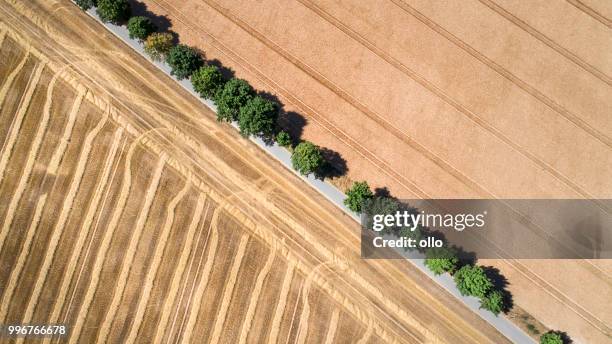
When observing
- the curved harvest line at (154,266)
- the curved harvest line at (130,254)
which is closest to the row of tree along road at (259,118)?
the curved harvest line at (130,254)

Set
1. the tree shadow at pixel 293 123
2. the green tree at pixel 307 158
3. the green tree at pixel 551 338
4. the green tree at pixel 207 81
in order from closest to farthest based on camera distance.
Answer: the green tree at pixel 551 338 < the green tree at pixel 307 158 < the green tree at pixel 207 81 < the tree shadow at pixel 293 123

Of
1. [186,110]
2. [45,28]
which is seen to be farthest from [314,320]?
[45,28]

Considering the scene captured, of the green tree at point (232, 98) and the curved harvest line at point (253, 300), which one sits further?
the green tree at point (232, 98)

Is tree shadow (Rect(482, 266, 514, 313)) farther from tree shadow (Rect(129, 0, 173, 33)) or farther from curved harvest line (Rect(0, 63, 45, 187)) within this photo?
curved harvest line (Rect(0, 63, 45, 187))

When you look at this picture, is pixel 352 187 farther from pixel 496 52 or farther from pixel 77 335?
pixel 77 335

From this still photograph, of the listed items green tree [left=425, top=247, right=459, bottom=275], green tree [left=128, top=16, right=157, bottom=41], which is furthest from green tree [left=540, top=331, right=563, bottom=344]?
green tree [left=128, top=16, right=157, bottom=41]

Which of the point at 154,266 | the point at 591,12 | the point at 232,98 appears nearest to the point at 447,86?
the point at 591,12

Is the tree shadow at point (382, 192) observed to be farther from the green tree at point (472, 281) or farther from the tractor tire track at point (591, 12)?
the tractor tire track at point (591, 12)
